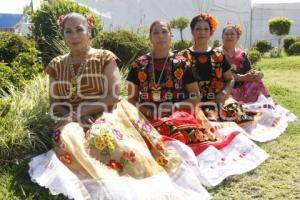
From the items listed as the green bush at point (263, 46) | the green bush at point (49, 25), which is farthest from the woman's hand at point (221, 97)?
the green bush at point (263, 46)

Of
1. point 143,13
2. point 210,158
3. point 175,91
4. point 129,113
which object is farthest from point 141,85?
point 143,13

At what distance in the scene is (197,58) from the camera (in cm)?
568

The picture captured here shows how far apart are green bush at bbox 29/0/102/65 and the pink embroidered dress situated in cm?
307

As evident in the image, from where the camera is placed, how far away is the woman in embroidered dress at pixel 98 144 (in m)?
3.71

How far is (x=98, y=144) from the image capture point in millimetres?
3957

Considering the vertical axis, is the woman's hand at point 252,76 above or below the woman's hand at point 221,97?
above

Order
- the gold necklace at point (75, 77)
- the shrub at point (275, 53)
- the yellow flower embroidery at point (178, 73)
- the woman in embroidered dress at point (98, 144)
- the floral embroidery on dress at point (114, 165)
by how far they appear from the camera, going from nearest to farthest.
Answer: the woman in embroidered dress at point (98, 144) → the floral embroidery on dress at point (114, 165) → the gold necklace at point (75, 77) → the yellow flower embroidery at point (178, 73) → the shrub at point (275, 53)

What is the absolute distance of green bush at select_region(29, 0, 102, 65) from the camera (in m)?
8.20

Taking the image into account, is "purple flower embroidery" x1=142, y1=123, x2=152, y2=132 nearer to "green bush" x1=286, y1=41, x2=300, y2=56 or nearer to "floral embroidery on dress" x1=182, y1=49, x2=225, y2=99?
"floral embroidery on dress" x1=182, y1=49, x2=225, y2=99

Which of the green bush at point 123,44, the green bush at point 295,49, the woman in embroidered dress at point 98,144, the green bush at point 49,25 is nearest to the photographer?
the woman in embroidered dress at point 98,144

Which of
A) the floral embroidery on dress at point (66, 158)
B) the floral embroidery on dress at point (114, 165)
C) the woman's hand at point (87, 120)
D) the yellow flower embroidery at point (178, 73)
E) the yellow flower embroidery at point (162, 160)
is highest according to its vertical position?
the yellow flower embroidery at point (178, 73)

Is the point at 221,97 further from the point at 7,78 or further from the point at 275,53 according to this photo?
the point at 275,53

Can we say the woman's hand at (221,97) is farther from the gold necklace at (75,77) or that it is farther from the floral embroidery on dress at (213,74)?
the gold necklace at (75,77)

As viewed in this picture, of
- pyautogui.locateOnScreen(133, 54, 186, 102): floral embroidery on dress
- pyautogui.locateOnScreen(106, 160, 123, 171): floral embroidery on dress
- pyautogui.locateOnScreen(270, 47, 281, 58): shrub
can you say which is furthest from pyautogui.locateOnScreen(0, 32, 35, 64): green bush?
pyautogui.locateOnScreen(270, 47, 281, 58): shrub
